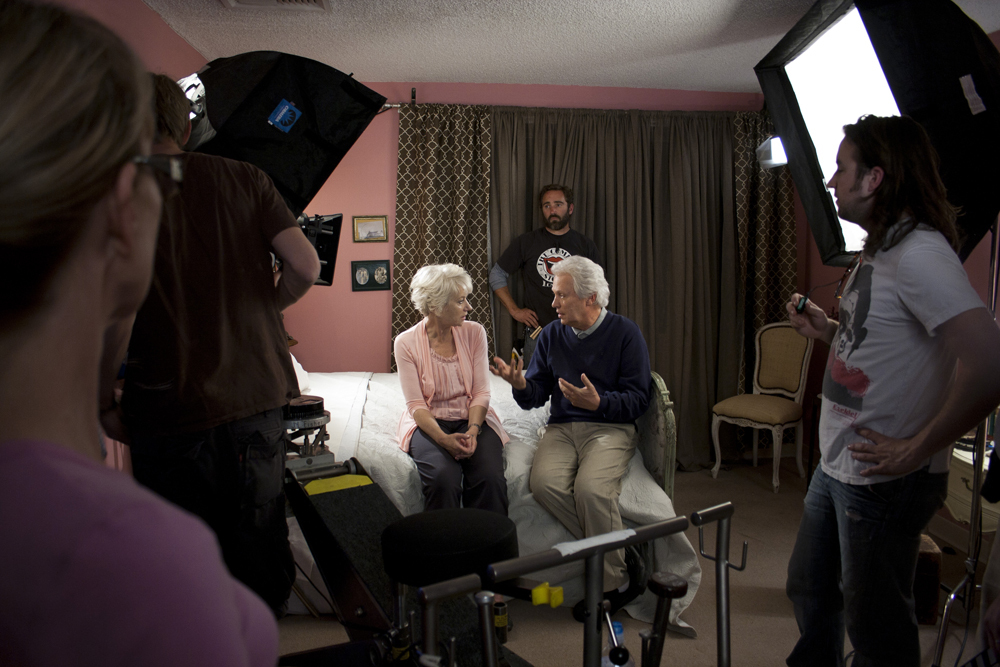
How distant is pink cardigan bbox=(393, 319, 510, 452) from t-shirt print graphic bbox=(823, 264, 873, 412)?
1.46 metres

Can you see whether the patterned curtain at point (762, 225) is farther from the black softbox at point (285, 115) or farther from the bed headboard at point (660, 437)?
the black softbox at point (285, 115)

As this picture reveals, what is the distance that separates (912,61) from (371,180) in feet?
12.1

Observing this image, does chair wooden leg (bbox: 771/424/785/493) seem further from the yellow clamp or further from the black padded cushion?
the yellow clamp

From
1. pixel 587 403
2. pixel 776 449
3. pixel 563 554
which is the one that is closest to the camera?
pixel 563 554

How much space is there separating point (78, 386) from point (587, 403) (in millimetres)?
2116

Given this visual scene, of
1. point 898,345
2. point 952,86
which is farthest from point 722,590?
point 952,86

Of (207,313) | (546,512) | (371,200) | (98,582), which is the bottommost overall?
(546,512)

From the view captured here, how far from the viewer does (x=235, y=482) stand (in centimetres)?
131

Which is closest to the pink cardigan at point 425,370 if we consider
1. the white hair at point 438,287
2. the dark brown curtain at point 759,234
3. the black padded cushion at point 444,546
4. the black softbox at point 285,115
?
the white hair at point 438,287

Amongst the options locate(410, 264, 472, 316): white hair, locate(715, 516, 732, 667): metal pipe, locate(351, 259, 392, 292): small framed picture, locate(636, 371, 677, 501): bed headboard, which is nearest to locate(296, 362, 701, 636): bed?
locate(636, 371, 677, 501): bed headboard

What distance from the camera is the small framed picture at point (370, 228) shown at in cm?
460

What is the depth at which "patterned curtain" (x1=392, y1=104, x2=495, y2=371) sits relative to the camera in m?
4.50

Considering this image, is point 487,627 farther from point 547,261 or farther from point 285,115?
point 547,261

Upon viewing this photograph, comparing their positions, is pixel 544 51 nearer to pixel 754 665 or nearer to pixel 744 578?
pixel 744 578
